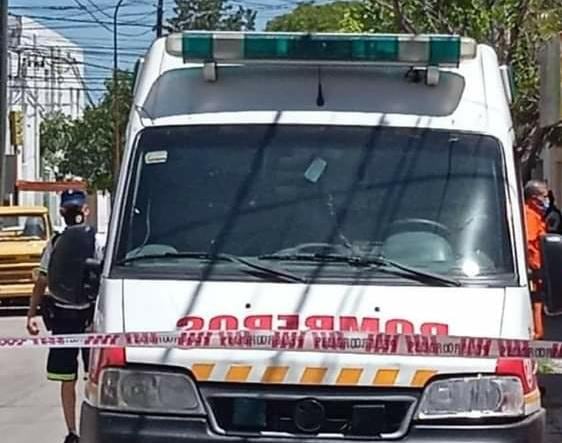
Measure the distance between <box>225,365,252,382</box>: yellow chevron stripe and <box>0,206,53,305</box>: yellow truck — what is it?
1534 centimetres

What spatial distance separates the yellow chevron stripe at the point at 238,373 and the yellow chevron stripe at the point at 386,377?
0.52m

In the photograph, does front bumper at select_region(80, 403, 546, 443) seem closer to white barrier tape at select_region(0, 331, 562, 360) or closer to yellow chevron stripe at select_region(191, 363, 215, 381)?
yellow chevron stripe at select_region(191, 363, 215, 381)

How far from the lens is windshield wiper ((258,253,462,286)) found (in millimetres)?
5480

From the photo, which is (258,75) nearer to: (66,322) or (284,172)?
(284,172)

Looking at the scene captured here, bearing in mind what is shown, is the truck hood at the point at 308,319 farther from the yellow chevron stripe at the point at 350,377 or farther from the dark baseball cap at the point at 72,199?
the dark baseball cap at the point at 72,199

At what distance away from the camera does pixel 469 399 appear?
5.17 metres

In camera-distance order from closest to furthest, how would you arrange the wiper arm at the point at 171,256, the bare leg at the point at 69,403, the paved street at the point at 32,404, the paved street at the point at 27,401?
the wiper arm at the point at 171,256 < the bare leg at the point at 69,403 < the paved street at the point at 32,404 < the paved street at the point at 27,401

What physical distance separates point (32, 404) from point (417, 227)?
6022mm

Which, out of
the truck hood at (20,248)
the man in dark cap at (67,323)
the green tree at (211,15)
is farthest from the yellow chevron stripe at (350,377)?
the green tree at (211,15)

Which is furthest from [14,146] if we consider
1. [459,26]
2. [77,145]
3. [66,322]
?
[66,322]

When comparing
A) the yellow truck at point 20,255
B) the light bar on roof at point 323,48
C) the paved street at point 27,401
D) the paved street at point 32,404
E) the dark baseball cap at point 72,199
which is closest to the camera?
the light bar on roof at point 323,48

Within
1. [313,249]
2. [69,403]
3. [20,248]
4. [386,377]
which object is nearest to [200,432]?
[386,377]

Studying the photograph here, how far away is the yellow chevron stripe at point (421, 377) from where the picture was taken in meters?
5.13

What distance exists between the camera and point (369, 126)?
6.03 m
